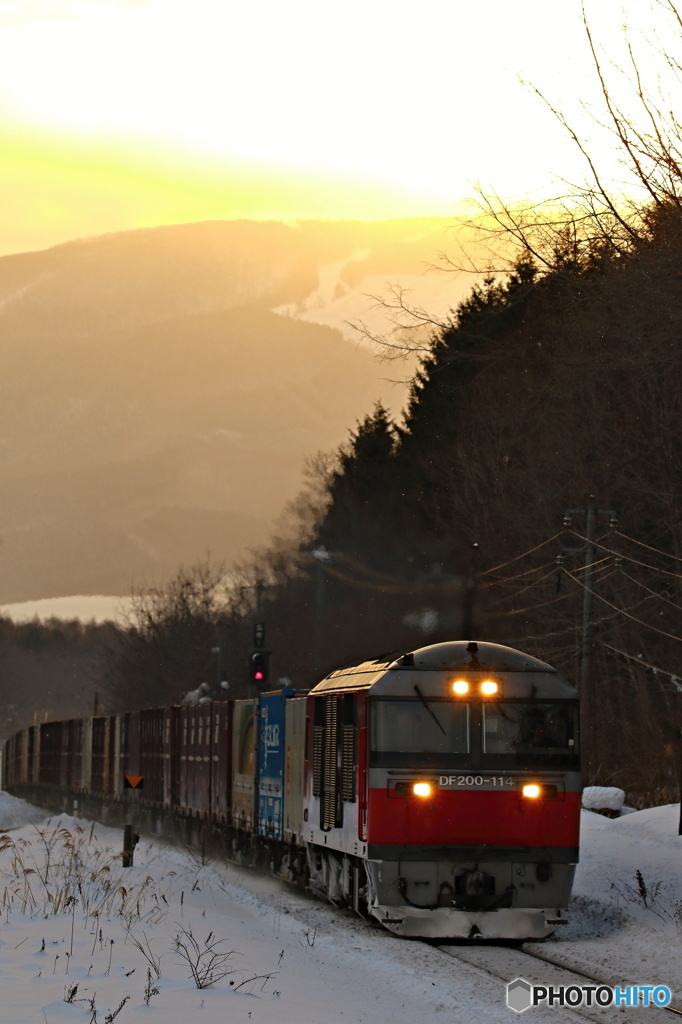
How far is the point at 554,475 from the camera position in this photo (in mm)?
45375

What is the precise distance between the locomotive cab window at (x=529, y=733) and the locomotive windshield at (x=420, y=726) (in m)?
0.29

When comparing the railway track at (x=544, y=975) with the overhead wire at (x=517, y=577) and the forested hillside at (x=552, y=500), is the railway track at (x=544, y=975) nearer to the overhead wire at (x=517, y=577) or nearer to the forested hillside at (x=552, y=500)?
the forested hillside at (x=552, y=500)

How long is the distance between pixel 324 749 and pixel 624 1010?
6972 mm

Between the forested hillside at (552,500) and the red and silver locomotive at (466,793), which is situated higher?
the forested hillside at (552,500)

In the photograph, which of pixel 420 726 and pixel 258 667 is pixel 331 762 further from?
pixel 258 667

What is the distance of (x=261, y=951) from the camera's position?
13500mm

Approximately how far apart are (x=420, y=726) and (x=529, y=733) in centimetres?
123

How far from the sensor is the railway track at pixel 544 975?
1059 cm

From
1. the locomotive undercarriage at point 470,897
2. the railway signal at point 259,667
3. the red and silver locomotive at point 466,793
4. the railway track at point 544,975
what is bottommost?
the railway track at point 544,975

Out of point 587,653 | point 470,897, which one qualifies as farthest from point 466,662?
point 587,653

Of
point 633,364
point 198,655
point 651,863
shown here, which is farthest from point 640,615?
point 198,655

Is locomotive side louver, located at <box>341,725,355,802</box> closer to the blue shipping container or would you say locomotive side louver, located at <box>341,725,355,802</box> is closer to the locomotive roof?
the locomotive roof

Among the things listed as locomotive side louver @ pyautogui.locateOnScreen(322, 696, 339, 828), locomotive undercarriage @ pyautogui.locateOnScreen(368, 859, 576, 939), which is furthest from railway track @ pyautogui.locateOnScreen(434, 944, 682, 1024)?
locomotive side louver @ pyautogui.locateOnScreen(322, 696, 339, 828)

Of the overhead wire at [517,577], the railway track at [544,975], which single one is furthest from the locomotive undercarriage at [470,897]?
the overhead wire at [517,577]
